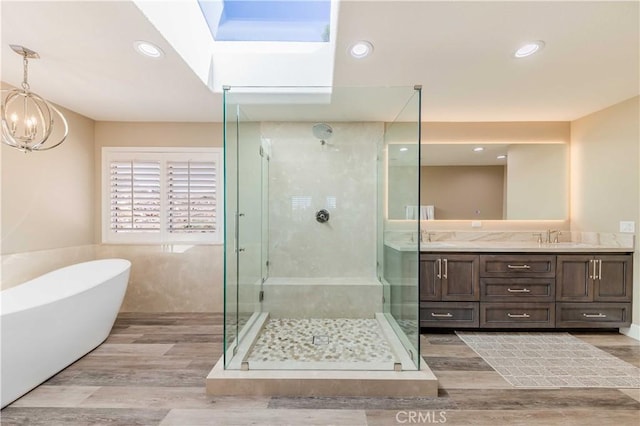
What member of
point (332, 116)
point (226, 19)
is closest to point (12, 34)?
point (226, 19)

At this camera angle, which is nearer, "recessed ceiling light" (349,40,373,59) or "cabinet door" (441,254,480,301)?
"recessed ceiling light" (349,40,373,59)

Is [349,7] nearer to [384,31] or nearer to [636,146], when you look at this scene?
[384,31]

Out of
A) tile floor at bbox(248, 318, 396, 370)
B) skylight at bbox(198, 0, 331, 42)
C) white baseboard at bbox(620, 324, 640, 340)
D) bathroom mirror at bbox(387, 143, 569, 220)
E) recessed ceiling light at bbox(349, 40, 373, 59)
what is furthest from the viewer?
bathroom mirror at bbox(387, 143, 569, 220)

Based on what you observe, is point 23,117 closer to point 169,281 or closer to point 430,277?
point 169,281

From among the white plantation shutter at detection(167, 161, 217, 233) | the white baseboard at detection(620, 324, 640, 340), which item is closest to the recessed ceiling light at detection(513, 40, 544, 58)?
the white baseboard at detection(620, 324, 640, 340)

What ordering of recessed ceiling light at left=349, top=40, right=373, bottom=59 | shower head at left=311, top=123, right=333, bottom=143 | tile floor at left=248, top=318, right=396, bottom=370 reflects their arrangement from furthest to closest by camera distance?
shower head at left=311, top=123, right=333, bottom=143, tile floor at left=248, top=318, right=396, bottom=370, recessed ceiling light at left=349, top=40, right=373, bottom=59

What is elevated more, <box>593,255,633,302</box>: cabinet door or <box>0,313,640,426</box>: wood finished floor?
<box>593,255,633,302</box>: cabinet door

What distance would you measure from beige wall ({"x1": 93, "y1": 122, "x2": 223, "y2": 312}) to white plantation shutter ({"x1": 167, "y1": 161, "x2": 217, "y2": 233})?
27 cm

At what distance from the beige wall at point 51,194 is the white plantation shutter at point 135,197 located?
0.85 feet

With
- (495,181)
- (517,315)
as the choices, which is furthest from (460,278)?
(495,181)

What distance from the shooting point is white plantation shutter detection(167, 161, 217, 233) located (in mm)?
3588

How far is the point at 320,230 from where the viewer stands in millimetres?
3578

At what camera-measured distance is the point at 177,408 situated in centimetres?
188

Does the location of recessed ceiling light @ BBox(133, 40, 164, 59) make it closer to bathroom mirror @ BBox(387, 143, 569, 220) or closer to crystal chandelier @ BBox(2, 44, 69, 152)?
crystal chandelier @ BBox(2, 44, 69, 152)
